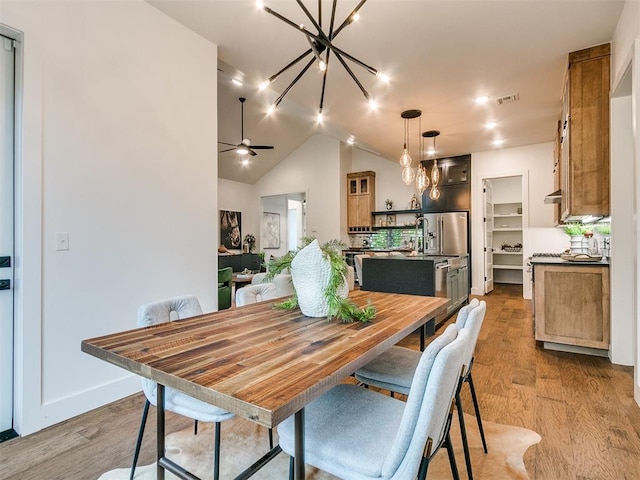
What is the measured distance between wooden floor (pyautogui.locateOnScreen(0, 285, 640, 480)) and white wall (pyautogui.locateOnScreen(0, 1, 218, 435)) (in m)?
0.24

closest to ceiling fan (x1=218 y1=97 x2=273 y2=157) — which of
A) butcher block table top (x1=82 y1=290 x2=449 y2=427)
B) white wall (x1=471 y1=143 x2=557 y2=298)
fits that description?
white wall (x1=471 y1=143 x2=557 y2=298)

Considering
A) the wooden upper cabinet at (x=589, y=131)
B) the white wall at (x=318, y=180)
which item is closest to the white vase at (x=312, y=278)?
the wooden upper cabinet at (x=589, y=131)

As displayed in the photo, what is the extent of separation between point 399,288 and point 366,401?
10.1 feet

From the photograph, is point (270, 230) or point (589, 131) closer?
point (589, 131)

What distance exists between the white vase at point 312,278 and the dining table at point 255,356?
0.06 m

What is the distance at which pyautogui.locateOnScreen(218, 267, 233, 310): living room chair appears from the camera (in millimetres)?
4469

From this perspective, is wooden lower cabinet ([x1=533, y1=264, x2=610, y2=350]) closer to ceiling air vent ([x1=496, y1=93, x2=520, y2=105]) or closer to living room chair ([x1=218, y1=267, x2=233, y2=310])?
ceiling air vent ([x1=496, y1=93, x2=520, y2=105])

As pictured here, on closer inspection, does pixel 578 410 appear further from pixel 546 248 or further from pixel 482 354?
pixel 546 248

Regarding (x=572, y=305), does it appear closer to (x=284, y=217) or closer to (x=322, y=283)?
(x=322, y=283)

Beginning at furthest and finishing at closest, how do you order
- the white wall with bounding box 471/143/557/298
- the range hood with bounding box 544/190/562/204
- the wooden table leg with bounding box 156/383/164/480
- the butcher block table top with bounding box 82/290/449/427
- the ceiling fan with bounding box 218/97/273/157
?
the white wall with bounding box 471/143/557/298 → the ceiling fan with bounding box 218/97/273/157 → the range hood with bounding box 544/190/562/204 → the wooden table leg with bounding box 156/383/164/480 → the butcher block table top with bounding box 82/290/449/427

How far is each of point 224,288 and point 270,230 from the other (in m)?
5.79

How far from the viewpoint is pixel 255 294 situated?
2.19 metres

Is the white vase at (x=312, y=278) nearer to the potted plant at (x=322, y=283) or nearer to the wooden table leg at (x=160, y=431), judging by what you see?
the potted plant at (x=322, y=283)

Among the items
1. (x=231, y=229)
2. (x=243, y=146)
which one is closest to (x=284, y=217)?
(x=231, y=229)
